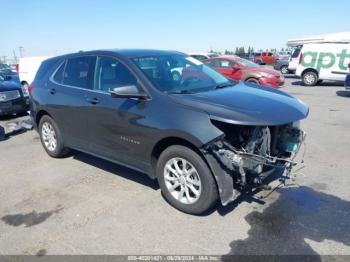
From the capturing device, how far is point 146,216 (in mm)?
3797

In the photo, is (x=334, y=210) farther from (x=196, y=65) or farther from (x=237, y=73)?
(x=237, y=73)

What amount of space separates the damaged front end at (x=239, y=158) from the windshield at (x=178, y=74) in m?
0.86

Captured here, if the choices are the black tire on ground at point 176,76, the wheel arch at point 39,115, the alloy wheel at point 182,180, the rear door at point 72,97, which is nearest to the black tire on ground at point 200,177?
the alloy wheel at point 182,180

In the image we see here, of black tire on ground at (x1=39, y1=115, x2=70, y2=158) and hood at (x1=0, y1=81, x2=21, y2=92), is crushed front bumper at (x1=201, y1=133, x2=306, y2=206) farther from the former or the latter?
hood at (x1=0, y1=81, x2=21, y2=92)

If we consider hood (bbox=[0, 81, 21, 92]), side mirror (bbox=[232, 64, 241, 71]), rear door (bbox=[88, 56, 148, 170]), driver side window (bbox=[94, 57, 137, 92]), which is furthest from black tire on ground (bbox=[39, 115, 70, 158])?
side mirror (bbox=[232, 64, 241, 71])

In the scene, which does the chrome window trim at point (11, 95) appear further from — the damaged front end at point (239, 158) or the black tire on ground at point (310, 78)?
the black tire on ground at point (310, 78)

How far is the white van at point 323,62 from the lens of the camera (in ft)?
A: 49.5

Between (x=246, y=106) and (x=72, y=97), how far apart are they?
8.87 feet

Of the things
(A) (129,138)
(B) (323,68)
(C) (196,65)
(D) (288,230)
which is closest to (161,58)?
(C) (196,65)

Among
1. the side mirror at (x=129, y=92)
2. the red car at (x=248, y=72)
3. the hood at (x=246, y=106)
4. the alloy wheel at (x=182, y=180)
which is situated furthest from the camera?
the red car at (x=248, y=72)

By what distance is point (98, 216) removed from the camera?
3.84m

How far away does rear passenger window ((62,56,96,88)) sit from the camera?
477cm

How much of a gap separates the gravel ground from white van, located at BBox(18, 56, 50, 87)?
9.77 m

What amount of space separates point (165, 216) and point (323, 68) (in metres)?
14.6
